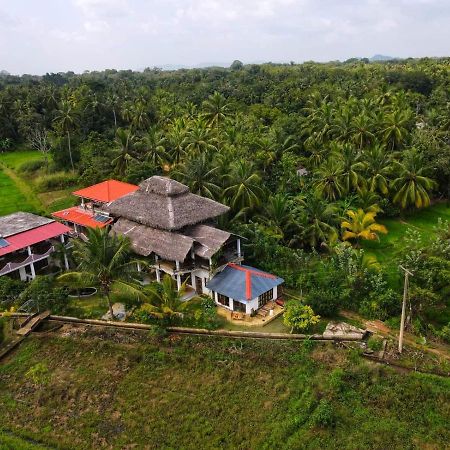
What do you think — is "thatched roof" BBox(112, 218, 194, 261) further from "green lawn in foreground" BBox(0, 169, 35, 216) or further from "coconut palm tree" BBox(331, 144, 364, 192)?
"green lawn in foreground" BBox(0, 169, 35, 216)

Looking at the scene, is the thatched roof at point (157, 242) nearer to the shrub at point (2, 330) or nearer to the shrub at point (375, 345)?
the shrub at point (2, 330)

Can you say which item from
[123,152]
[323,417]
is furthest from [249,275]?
[123,152]

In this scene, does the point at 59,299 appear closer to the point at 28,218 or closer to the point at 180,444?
the point at 28,218

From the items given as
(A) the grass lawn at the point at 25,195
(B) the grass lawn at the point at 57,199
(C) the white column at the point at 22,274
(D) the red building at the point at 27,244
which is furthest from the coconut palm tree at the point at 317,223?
(A) the grass lawn at the point at 25,195

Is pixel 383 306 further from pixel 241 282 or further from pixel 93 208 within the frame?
pixel 93 208

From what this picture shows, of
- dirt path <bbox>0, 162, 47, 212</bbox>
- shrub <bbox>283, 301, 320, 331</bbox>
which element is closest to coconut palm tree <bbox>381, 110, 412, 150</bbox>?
shrub <bbox>283, 301, 320, 331</bbox>
